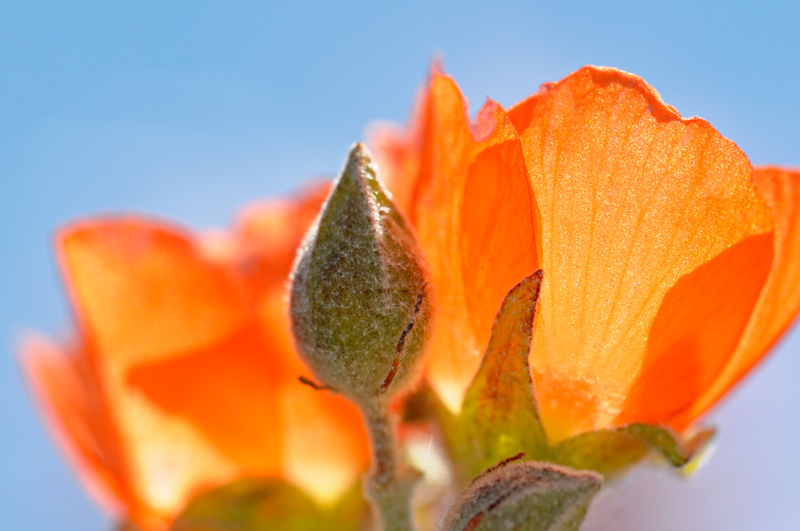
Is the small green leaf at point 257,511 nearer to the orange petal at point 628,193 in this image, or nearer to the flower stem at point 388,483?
the flower stem at point 388,483

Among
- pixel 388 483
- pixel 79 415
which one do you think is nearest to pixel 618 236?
pixel 388 483

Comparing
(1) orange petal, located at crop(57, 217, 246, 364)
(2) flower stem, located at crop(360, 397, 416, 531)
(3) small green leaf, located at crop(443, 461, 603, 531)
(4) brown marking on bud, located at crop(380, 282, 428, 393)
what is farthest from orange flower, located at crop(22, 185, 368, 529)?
(3) small green leaf, located at crop(443, 461, 603, 531)

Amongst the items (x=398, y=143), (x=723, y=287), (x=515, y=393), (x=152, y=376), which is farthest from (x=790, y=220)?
(x=152, y=376)

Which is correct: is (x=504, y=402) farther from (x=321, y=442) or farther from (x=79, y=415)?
(x=79, y=415)

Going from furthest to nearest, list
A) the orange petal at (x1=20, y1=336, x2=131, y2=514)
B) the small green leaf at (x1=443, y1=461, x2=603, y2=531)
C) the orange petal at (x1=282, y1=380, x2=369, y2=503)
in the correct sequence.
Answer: the orange petal at (x1=282, y1=380, x2=369, y2=503)
the orange petal at (x1=20, y1=336, x2=131, y2=514)
the small green leaf at (x1=443, y1=461, x2=603, y2=531)

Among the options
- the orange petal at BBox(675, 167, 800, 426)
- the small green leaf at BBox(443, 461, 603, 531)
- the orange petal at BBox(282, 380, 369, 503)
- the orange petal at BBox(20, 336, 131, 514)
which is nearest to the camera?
the small green leaf at BBox(443, 461, 603, 531)

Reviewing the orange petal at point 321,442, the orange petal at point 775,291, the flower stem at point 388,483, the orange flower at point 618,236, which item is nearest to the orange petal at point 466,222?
the orange flower at point 618,236

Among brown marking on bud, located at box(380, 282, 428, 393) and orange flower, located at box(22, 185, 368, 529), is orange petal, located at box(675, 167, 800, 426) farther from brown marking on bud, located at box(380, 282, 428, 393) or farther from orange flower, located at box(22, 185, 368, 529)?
orange flower, located at box(22, 185, 368, 529)
